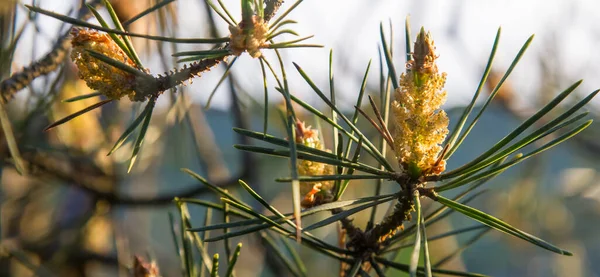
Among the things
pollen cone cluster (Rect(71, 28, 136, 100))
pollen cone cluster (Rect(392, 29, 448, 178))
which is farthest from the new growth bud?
pollen cone cluster (Rect(392, 29, 448, 178))

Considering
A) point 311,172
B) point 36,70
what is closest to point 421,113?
point 311,172

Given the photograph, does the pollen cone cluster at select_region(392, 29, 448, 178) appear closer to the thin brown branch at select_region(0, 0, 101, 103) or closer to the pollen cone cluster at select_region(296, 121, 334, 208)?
the pollen cone cluster at select_region(296, 121, 334, 208)

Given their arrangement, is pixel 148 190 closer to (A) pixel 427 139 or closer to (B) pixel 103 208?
(B) pixel 103 208

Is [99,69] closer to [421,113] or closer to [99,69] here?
[99,69]

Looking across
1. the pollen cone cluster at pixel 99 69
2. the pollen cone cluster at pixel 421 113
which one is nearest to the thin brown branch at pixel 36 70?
the pollen cone cluster at pixel 99 69

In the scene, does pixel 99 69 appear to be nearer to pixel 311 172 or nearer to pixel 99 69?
pixel 99 69

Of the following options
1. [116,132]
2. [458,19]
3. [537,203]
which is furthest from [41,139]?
[537,203]

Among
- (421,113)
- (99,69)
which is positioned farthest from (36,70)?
(421,113)

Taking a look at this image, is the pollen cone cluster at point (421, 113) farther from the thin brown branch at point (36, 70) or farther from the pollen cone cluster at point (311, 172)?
the thin brown branch at point (36, 70)
